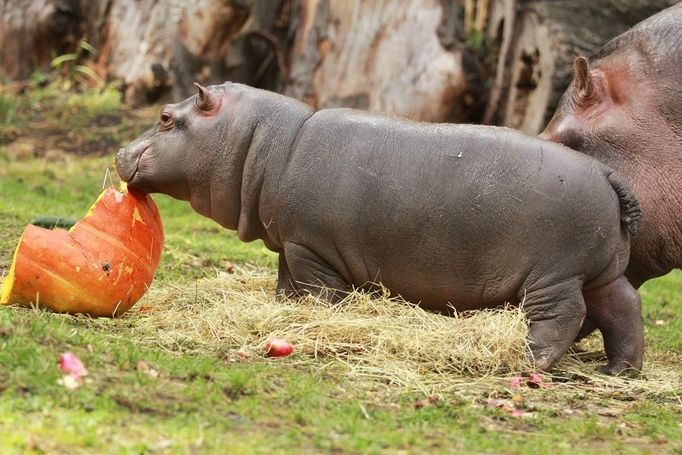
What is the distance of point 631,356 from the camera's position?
20.2 ft

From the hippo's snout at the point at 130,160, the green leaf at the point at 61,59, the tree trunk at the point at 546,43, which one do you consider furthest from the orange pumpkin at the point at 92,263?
the green leaf at the point at 61,59

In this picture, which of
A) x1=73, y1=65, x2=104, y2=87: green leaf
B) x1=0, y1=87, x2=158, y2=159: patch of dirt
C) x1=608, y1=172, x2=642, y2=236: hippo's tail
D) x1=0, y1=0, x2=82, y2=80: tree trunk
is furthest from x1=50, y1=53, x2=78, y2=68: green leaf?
x1=608, y1=172, x2=642, y2=236: hippo's tail

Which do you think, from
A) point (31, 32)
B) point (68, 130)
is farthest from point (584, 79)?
point (31, 32)

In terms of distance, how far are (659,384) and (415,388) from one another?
55.5 inches

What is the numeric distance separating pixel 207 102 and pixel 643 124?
2.47 m

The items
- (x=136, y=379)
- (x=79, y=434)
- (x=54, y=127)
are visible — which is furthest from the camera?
(x=54, y=127)

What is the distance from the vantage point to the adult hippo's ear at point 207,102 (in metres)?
6.59

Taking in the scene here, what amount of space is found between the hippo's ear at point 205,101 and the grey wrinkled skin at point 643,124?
1966 millimetres

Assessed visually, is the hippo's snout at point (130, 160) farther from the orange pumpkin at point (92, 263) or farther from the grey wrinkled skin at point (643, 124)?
the grey wrinkled skin at point (643, 124)

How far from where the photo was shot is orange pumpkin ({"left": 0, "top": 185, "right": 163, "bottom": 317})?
6.04 meters

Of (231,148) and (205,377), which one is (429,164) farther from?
(205,377)

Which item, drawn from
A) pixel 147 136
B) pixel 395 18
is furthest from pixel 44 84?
pixel 147 136

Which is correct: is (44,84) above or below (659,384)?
below

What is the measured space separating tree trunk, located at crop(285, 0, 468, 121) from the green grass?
271 inches
